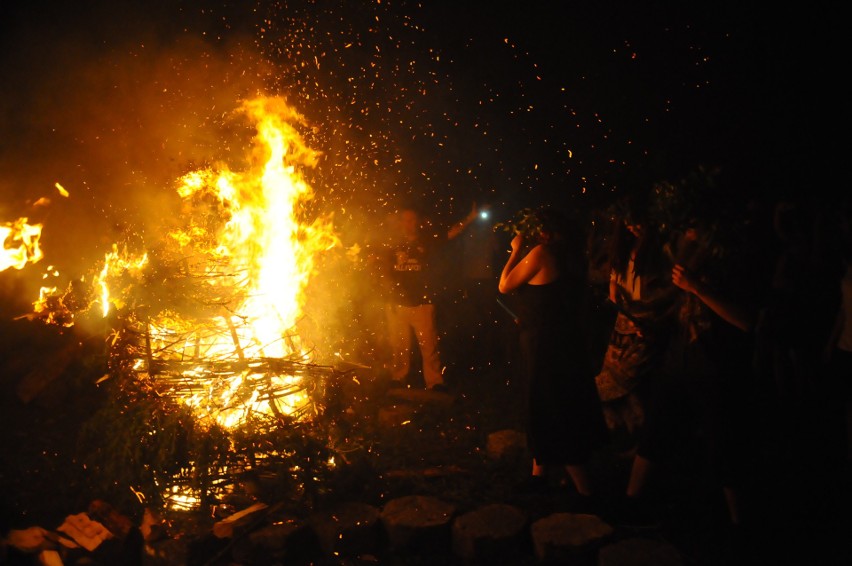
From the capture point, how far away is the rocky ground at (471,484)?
366 cm

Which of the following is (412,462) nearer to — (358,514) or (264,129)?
(358,514)

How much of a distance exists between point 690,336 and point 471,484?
2.02 meters

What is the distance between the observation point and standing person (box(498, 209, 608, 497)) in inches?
165

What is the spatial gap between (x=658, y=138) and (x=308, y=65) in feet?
16.2

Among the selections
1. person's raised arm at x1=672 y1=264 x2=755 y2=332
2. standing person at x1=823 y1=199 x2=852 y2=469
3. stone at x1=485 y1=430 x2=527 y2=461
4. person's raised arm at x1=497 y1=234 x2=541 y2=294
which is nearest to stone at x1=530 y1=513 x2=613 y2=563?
stone at x1=485 y1=430 x2=527 y2=461

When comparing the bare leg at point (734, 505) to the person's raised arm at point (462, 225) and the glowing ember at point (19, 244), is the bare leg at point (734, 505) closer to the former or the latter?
the person's raised arm at point (462, 225)

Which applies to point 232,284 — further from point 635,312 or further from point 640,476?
point 640,476

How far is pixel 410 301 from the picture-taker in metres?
7.38

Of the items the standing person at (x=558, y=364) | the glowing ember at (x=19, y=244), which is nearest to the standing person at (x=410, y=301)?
the standing person at (x=558, y=364)

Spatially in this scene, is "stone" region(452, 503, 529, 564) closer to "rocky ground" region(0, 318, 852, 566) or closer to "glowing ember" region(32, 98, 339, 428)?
"rocky ground" region(0, 318, 852, 566)

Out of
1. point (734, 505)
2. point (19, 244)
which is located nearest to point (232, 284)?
point (19, 244)

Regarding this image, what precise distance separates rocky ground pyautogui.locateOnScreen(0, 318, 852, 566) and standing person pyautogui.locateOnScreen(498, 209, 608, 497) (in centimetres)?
41

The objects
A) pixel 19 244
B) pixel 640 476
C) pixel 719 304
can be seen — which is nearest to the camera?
pixel 719 304

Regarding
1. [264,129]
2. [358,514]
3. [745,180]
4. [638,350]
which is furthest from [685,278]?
[745,180]
